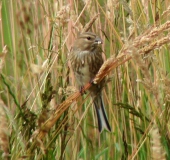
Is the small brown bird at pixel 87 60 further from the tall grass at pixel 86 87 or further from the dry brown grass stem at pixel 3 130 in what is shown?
the dry brown grass stem at pixel 3 130

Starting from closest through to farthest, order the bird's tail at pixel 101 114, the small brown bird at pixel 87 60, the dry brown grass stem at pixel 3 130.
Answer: the dry brown grass stem at pixel 3 130 < the bird's tail at pixel 101 114 < the small brown bird at pixel 87 60

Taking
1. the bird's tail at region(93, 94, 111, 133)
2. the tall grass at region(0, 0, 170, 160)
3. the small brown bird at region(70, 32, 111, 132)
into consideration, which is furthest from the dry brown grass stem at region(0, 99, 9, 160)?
the small brown bird at region(70, 32, 111, 132)

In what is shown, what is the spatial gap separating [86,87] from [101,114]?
1.95 ft

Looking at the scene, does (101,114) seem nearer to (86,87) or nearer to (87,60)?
(87,60)

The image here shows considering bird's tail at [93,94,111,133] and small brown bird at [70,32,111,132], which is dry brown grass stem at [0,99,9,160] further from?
small brown bird at [70,32,111,132]

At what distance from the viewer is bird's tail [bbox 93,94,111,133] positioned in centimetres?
226

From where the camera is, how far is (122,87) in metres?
2.18

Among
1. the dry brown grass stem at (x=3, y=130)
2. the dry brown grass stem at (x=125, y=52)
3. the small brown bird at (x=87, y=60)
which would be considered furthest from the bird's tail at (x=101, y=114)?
the dry brown grass stem at (x=3, y=130)

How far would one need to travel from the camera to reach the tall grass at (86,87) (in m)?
1.33

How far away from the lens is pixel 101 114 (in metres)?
2.35

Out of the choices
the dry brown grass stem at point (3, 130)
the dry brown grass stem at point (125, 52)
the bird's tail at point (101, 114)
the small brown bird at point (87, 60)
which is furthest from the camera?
the small brown bird at point (87, 60)

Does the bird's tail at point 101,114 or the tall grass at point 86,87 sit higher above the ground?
the tall grass at point 86,87

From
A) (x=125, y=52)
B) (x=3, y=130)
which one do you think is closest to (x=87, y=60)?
(x=125, y=52)

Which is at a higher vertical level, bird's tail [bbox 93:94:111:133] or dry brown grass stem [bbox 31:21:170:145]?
dry brown grass stem [bbox 31:21:170:145]
